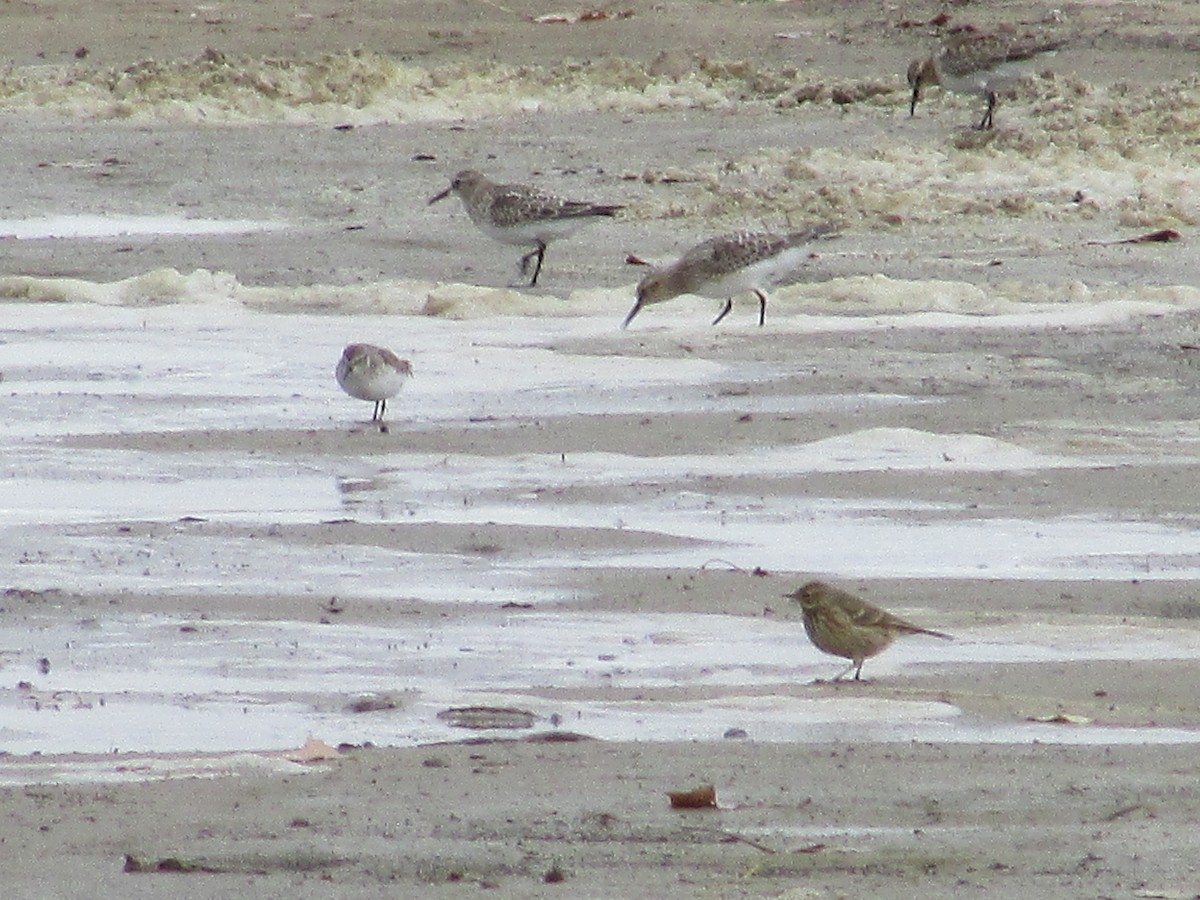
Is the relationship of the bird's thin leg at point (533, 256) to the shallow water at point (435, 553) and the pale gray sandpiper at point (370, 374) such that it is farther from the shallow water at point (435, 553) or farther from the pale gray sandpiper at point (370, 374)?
the pale gray sandpiper at point (370, 374)

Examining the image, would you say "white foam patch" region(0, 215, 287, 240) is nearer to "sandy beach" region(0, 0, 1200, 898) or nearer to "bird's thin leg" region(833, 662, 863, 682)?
"sandy beach" region(0, 0, 1200, 898)

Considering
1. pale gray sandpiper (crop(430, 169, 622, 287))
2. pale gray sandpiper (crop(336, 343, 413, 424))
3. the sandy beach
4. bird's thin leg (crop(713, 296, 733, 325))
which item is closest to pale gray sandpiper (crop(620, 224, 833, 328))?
bird's thin leg (crop(713, 296, 733, 325))

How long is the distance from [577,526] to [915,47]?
17953 millimetres

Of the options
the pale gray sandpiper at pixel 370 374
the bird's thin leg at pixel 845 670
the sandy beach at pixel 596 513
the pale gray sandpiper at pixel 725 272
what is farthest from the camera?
the pale gray sandpiper at pixel 725 272

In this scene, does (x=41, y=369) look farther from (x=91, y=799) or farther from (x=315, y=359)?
(x=91, y=799)

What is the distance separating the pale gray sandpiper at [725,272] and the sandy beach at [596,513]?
7.4 inches

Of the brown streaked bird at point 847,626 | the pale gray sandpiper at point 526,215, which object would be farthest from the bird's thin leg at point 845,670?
the pale gray sandpiper at point 526,215

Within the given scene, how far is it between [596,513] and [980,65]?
12788 millimetres

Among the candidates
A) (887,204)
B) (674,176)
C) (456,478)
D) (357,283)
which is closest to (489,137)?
(674,176)

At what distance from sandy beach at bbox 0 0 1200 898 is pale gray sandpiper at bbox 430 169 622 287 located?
0.29 meters

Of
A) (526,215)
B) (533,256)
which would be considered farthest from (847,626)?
(533,256)

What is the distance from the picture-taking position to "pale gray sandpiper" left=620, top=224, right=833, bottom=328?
46.7 feet

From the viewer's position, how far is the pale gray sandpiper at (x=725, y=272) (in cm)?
1423

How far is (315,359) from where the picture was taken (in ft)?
43.5
